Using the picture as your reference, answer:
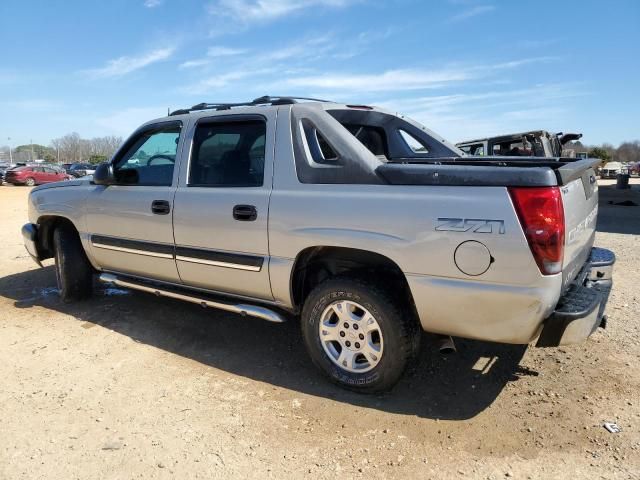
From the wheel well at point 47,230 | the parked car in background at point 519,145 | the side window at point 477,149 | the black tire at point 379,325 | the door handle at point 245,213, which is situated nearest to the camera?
the black tire at point 379,325

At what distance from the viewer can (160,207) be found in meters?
4.04

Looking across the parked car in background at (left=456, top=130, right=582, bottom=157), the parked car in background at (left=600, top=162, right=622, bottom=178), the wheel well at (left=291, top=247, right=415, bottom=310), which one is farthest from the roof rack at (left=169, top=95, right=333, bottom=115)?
the parked car in background at (left=600, top=162, right=622, bottom=178)

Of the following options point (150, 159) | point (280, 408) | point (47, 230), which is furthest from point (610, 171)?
point (280, 408)

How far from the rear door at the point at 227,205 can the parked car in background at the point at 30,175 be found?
31991 mm

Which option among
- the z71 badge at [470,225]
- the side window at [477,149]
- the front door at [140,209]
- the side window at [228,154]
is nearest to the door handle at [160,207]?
the front door at [140,209]

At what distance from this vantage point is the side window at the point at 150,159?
13.7 feet

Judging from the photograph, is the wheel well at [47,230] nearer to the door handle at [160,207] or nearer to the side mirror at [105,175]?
the side mirror at [105,175]

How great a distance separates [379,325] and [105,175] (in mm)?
2853

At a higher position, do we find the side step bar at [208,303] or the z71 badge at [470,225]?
the z71 badge at [470,225]

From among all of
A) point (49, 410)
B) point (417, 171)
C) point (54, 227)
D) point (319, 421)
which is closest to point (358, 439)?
point (319, 421)

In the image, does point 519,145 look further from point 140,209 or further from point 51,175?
point 51,175

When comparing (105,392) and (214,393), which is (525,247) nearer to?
(214,393)

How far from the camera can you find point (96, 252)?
4.77m

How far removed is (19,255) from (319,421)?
6908 millimetres
